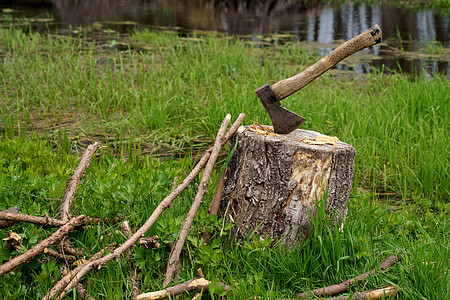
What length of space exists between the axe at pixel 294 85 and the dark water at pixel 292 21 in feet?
15.7

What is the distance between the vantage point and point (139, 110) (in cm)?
430

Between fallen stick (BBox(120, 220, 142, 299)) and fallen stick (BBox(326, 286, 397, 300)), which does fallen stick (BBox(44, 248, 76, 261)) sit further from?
fallen stick (BBox(326, 286, 397, 300))

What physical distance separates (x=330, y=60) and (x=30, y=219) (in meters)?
1.58

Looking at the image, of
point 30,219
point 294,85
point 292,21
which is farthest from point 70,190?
point 292,21

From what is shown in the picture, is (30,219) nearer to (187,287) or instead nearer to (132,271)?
(132,271)

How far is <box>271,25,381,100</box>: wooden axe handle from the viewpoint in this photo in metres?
2.17

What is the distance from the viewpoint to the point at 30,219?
1.91 meters

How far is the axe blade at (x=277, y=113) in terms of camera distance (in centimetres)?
224

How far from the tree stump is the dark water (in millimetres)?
4985

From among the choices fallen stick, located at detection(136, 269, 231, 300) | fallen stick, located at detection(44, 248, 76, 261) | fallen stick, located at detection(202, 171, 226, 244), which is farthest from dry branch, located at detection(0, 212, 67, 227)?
fallen stick, located at detection(202, 171, 226, 244)

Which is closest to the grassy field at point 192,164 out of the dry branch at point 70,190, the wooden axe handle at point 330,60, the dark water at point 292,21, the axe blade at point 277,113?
the dry branch at point 70,190

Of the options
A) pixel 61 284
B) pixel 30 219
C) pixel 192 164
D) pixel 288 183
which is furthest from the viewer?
pixel 192 164

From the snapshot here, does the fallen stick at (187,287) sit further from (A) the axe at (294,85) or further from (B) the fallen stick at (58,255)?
(A) the axe at (294,85)

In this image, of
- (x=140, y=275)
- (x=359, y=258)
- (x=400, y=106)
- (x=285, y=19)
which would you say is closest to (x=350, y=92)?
(x=400, y=106)
